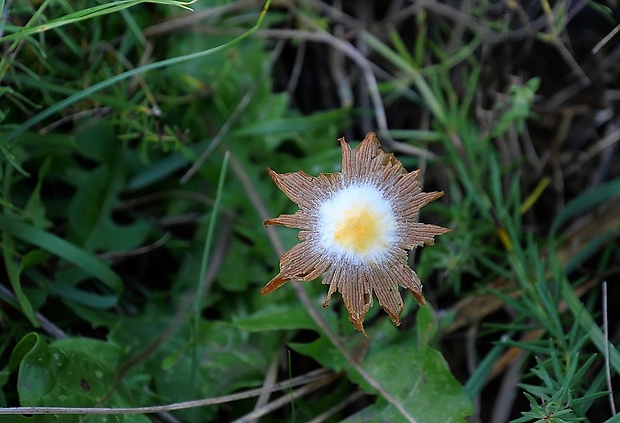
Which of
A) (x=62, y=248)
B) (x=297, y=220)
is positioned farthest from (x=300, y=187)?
(x=62, y=248)

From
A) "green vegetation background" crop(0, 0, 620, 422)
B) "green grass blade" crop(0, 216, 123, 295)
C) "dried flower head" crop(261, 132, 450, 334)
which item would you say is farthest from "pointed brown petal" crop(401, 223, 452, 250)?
"green grass blade" crop(0, 216, 123, 295)

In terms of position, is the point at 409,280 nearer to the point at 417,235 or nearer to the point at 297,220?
the point at 417,235

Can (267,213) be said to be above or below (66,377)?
above

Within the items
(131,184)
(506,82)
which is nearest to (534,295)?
(506,82)

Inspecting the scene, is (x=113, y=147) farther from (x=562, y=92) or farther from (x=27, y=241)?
(x=562, y=92)

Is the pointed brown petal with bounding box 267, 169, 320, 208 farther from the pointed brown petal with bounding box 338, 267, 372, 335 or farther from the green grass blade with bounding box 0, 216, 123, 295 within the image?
the green grass blade with bounding box 0, 216, 123, 295

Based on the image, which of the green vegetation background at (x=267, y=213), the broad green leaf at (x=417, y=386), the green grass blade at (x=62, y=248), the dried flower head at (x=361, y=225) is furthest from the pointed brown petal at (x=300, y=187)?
the green grass blade at (x=62, y=248)

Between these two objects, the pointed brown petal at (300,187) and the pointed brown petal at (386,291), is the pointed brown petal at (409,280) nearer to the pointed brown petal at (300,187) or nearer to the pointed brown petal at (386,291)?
the pointed brown petal at (386,291)

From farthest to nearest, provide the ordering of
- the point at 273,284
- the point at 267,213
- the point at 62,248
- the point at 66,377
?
the point at 267,213 < the point at 62,248 < the point at 66,377 < the point at 273,284
